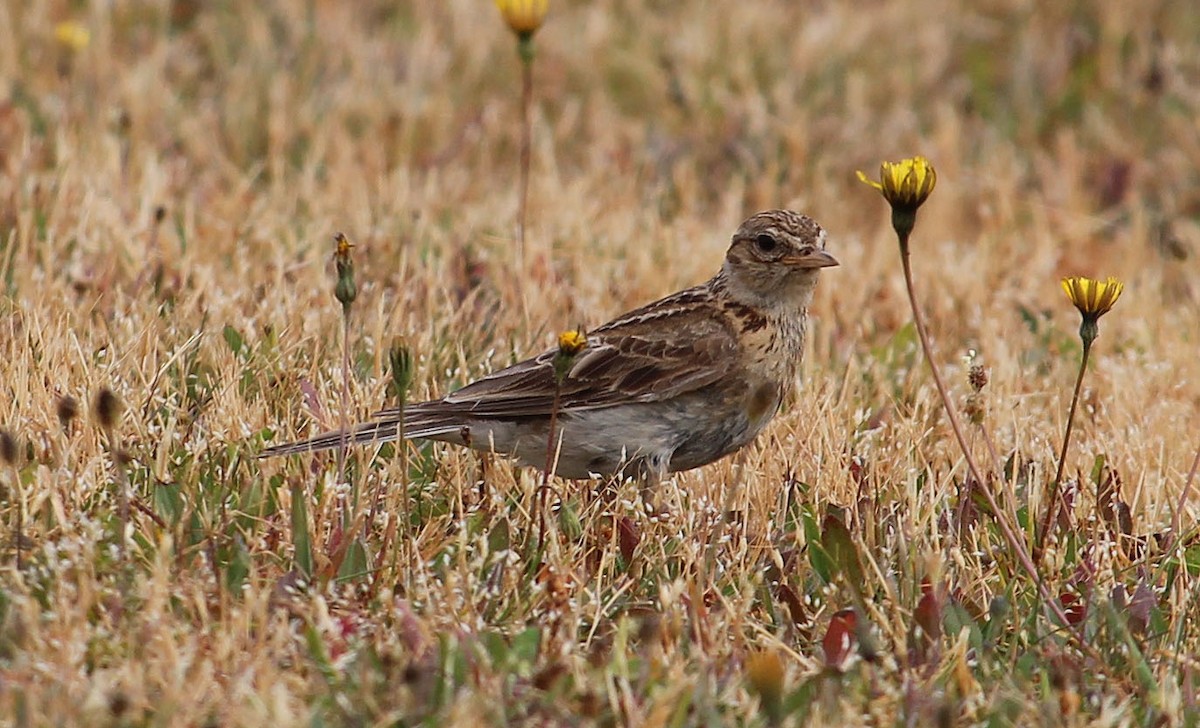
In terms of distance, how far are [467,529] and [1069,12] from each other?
27.9 ft

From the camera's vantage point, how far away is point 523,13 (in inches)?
268

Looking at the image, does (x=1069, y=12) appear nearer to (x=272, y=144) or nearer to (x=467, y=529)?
(x=272, y=144)

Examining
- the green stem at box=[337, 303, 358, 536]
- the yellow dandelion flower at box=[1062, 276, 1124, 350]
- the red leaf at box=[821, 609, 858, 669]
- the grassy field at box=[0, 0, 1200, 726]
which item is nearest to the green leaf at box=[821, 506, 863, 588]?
the grassy field at box=[0, 0, 1200, 726]

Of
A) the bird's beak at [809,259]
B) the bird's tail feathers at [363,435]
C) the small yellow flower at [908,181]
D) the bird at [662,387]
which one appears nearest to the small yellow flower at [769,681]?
the small yellow flower at [908,181]

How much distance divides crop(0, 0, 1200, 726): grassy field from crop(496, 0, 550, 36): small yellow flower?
1016 mm

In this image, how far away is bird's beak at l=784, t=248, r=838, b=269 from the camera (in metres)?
5.89

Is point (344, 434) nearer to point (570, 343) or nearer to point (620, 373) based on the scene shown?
point (570, 343)

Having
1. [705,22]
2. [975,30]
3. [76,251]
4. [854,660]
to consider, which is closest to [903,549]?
[854,660]

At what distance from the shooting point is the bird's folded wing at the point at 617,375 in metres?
5.65

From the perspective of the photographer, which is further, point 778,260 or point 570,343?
point 778,260

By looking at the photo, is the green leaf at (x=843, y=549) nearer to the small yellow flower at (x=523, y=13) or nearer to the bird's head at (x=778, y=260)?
the bird's head at (x=778, y=260)

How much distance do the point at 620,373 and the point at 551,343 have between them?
1.23 meters

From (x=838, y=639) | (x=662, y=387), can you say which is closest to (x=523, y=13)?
(x=662, y=387)

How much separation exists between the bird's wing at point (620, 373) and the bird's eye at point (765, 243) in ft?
0.83
